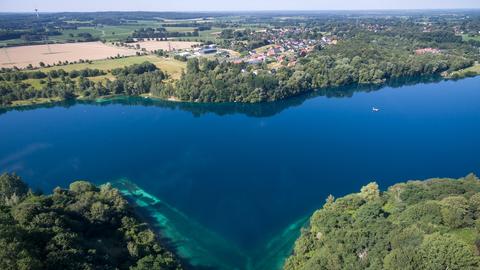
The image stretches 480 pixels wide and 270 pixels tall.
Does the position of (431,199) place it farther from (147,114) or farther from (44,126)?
(44,126)

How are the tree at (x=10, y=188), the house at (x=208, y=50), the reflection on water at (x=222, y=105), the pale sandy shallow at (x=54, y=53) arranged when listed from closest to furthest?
the tree at (x=10, y=188) < the reflection on water at (x=222, y=105) < the pale sandy shallow at (x=54, y=53) < the house at (x=208, y=50)

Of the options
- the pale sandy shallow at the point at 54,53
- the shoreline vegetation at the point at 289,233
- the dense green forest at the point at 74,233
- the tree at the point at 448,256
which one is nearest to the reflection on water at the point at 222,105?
the pale sandy shallow at the point at 54,53

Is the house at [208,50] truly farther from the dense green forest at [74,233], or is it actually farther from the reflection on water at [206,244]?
the dense green forest at [74,233]

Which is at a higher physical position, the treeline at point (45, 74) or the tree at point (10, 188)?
the treeline at point (45, 74)

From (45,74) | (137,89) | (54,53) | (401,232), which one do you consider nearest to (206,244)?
(401,232)

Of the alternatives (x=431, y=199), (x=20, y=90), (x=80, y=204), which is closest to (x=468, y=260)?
(x=431, y=199)

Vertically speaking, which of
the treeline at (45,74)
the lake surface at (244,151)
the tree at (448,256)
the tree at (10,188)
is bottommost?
the lake surface at (244,151)

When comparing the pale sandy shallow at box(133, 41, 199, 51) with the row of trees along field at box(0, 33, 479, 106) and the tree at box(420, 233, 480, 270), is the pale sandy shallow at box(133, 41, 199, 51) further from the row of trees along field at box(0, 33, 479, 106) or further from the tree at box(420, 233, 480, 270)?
the tree at box(420, 233, 480, 270)

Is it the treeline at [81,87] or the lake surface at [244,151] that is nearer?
the lake surface at [244,151]
